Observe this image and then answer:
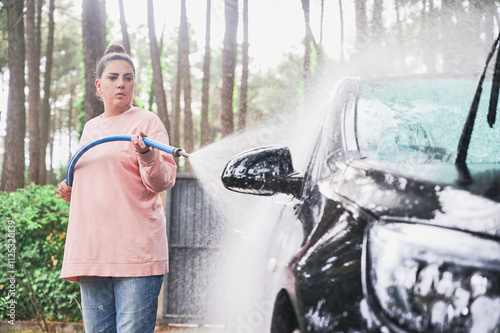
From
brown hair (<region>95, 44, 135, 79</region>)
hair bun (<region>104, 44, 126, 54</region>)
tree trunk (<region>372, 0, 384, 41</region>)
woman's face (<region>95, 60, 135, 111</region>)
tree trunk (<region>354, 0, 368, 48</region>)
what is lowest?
woman's face (<region>95, 60, 135, 111</region>)

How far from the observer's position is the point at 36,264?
6785 millimetres

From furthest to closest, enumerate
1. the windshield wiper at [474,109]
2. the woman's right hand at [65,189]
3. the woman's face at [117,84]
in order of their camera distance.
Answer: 1. the woman's right hand at [65,189]
2. the woman's face at [117,84]
3. the windshield wiper at [474,109]

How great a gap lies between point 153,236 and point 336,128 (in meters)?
1.31

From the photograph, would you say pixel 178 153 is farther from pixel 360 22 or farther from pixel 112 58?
pixel 360 22

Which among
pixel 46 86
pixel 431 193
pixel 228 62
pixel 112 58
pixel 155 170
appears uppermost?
pixel 46 86

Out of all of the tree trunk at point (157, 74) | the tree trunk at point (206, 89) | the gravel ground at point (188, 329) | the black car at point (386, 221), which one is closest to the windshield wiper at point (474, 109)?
the black car at point (386, 221)

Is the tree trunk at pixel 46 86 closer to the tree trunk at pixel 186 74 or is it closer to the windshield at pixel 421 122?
the tree trunk at pixel 186 74

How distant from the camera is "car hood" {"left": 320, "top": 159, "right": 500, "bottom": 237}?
118 centimetres

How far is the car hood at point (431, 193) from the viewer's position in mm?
1179

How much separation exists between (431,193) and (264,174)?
0.85 metres

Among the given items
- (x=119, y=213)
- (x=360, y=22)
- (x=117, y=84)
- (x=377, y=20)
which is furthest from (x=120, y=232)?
(x=377, y=20)

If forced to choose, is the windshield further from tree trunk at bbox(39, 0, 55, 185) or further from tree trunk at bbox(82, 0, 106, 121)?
tree trunk at bbox(39, 0, 55, 185)

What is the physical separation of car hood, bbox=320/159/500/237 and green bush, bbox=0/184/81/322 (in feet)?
18.9

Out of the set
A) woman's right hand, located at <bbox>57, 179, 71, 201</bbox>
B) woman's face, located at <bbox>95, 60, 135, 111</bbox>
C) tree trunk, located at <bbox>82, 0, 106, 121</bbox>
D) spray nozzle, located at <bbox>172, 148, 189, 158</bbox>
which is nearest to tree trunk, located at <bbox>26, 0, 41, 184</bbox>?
tree trunk, located at <bbox>82, 0, 106, 121</bbox>
